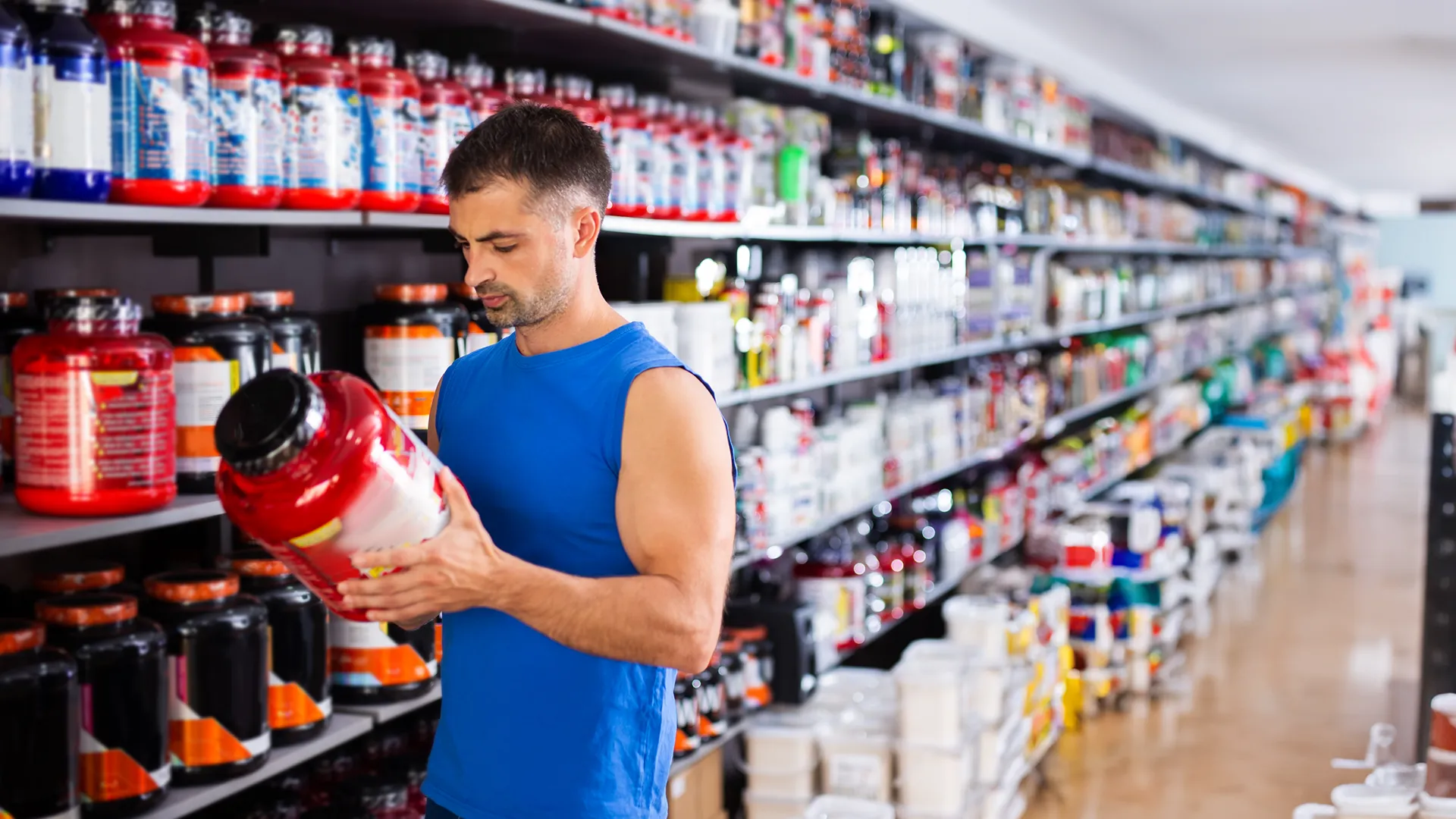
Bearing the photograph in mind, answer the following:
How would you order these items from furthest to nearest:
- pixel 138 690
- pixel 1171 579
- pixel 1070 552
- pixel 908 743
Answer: pixel 1171 579 < pixel 1070 552 < pixel 908 743 < pixel 138 690

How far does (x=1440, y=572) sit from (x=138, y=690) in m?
3.99

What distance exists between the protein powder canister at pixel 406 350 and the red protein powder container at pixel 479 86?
427 millimetres

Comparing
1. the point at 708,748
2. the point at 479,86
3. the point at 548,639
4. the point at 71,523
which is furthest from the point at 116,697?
the point at 708,748

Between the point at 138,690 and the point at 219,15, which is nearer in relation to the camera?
the point at 138,690

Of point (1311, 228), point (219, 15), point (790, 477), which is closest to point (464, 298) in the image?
point (219, 15)

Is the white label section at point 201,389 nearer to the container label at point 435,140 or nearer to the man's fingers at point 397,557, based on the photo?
the container label at point 435,140

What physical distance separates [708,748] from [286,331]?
1766 mm

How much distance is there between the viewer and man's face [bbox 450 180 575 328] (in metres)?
1.66

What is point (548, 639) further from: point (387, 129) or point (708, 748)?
point (708, 748)

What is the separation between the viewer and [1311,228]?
16.5 meters

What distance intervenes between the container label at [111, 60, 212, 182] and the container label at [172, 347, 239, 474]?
0.26 metres

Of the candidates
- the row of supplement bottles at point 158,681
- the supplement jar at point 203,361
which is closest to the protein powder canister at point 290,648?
the row of supplement bottles at point 158,681

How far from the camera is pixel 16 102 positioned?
5.91ft

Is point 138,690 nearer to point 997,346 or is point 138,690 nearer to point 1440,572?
point 1440,572
